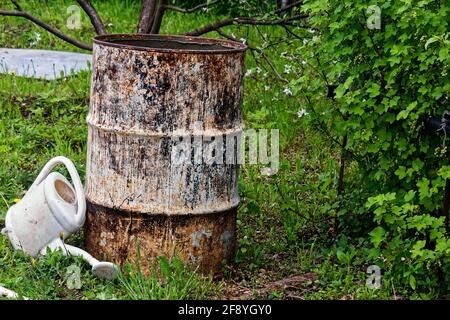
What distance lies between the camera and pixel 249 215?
4.94 metres

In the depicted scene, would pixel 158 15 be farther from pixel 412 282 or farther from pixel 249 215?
pixel 412 282

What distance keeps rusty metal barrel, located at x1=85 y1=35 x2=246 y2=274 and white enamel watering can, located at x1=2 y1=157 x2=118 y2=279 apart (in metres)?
0.08

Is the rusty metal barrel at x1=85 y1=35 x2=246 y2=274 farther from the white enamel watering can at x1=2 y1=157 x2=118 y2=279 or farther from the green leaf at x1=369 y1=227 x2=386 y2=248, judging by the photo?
the green leaf at x1=369 y1=227 x2=386 y2=248

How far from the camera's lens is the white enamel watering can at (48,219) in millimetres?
4109

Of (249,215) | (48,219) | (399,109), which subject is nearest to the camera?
(399,109)

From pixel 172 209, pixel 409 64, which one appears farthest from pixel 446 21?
pixel 172 209

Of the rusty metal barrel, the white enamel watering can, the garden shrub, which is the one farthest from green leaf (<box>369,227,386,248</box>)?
the white enamel watering can

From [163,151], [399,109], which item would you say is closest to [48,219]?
[163,151]

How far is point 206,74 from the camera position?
3826mm

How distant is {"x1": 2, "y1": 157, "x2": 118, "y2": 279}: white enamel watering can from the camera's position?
411 centimetres

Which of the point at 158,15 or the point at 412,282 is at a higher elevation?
the point at 158,15

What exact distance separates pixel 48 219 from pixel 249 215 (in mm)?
1233

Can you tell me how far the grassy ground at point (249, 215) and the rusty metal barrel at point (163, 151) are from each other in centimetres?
15

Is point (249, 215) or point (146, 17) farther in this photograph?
point (146, 17)
